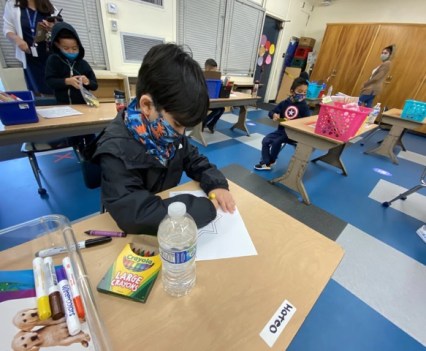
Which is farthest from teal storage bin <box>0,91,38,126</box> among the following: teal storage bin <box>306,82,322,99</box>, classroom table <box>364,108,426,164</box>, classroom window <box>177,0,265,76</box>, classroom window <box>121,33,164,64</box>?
classroom table <box>364,108,426,164</box>

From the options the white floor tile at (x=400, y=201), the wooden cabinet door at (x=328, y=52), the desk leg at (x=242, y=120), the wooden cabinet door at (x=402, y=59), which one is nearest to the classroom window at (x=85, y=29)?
the desk leg at (x=242, y=120)

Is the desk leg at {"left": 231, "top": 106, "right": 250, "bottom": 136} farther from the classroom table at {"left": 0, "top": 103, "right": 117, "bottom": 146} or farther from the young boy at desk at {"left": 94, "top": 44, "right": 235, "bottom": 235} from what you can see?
the young boy at desk at {"left": 94, "top": 44, "right": 235, "bottom": 235}

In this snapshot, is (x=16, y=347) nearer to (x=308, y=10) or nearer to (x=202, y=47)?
(x=202, y=47)

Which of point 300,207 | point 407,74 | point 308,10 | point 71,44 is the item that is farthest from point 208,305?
point 308,10

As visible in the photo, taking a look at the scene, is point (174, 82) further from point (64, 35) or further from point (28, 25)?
point (28, 25)

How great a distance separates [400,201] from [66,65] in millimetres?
3633

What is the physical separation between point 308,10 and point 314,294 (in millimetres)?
8029

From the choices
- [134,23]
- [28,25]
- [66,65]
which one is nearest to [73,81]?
[66,65]

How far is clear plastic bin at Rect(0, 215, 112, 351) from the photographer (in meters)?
0.36

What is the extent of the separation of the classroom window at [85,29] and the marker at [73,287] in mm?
3478

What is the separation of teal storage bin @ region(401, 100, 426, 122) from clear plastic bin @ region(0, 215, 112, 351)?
13.1 feet

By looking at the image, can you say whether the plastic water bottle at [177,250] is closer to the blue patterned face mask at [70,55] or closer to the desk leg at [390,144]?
the blue patterned face mask at [70,55]

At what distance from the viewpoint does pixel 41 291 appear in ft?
1.33

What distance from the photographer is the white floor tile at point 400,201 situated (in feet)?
7.09
